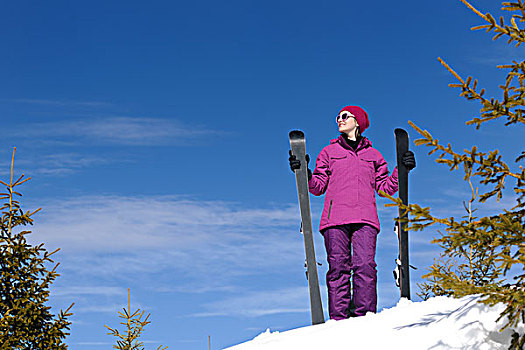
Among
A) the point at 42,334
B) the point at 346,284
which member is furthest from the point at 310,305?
the point at 42,334

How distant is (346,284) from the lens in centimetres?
792

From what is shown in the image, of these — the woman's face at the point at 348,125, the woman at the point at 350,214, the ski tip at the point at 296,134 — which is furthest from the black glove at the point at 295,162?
the woman's face at the point at 348,125

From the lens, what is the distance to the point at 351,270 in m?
7.98

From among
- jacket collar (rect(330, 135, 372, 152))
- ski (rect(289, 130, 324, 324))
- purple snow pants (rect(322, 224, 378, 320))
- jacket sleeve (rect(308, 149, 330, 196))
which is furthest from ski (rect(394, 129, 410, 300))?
ski (rect(289, 130, 324, 324))

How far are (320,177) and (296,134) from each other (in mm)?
748

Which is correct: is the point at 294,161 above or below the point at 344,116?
below

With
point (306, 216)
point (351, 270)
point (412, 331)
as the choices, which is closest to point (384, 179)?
point (306, 216)

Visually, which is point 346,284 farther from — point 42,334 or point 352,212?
point 42,334

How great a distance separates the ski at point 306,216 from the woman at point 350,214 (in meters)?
0.10

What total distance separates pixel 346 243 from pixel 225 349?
7.18 ft

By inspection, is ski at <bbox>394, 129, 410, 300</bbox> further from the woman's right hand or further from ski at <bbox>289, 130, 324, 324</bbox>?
the woman's right hand

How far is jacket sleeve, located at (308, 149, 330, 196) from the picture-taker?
838 centimetres

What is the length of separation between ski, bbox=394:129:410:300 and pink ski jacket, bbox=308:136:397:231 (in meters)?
0.11

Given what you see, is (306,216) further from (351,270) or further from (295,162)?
(351,270)
